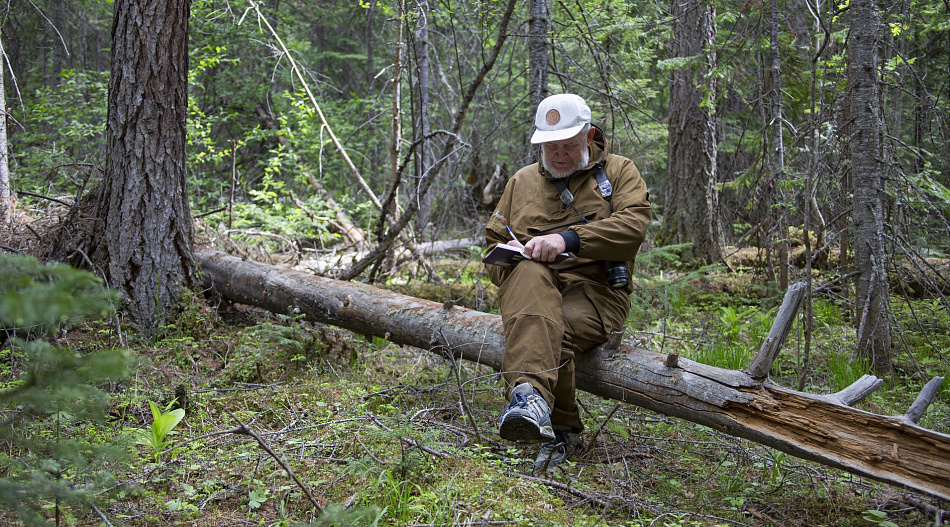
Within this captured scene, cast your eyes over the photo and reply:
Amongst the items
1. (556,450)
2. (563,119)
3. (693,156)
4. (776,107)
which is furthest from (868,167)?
(693,156)

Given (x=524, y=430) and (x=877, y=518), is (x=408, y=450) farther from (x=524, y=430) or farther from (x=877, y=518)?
(x=877, y=518)

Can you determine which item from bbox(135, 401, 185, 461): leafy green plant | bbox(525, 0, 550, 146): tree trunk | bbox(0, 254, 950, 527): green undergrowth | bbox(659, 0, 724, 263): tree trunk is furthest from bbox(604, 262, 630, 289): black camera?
bbox(659, 0, 724, 263): tree trunk

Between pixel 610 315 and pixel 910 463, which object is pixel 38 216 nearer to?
pixel 610 315

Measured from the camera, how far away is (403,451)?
3104 mm

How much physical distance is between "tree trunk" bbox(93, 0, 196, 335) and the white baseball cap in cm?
356

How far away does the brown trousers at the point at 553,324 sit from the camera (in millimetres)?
3412

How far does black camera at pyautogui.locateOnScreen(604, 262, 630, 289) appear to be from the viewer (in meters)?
3.81

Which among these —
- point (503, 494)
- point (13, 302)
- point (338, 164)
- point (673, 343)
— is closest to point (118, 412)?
point (503, 494)

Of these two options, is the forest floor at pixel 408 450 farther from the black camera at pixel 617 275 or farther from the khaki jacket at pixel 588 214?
the khaki jacket at pixel 588 214

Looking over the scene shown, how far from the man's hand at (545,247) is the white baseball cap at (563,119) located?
63cm

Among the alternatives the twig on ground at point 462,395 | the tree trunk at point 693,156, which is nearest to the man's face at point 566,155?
the twig on ground at point 462,395

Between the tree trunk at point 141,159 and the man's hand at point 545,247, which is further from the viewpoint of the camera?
the tree trunk at point 141,159

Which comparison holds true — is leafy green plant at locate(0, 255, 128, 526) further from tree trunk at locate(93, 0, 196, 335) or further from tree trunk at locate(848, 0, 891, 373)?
tree trunk at locate(848, 0, 891, 373)

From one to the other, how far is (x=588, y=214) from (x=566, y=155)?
1.35 feet
